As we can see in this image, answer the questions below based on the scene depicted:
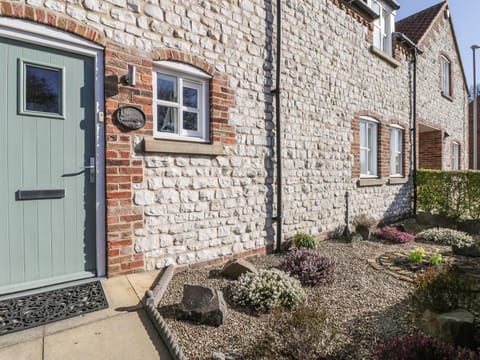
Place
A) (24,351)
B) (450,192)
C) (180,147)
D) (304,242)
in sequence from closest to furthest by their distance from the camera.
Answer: (24,351) < (180,147) < (304,242) < (450,192)

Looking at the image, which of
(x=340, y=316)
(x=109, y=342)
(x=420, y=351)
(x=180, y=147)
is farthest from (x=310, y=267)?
(x=109, y=342)

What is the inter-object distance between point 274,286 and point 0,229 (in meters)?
2.82

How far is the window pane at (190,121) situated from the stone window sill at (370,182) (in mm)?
4615

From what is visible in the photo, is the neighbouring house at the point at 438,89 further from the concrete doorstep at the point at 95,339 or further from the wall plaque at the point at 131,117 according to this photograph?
the concrete doorstep at the point at 95,339

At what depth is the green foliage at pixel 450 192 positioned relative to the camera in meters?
8.42

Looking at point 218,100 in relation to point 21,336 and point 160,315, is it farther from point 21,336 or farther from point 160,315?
point 21,336

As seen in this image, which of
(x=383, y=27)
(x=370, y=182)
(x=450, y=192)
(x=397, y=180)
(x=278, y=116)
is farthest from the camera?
(x=450, y=192)

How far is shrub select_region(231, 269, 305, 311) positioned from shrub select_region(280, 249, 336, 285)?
1.92 ft

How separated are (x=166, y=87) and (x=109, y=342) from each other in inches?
122

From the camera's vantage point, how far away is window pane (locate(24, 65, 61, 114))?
306 centimetres

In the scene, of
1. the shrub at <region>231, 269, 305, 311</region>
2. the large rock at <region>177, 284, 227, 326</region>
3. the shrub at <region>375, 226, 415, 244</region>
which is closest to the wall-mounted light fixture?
the large rock at <region>177, 284, 227, 326</region>

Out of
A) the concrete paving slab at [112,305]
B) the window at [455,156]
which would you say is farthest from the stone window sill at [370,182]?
the window at [455,156]

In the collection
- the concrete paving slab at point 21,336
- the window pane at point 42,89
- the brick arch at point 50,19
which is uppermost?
the brick arch at point 50,19

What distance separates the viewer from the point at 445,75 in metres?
12.5
